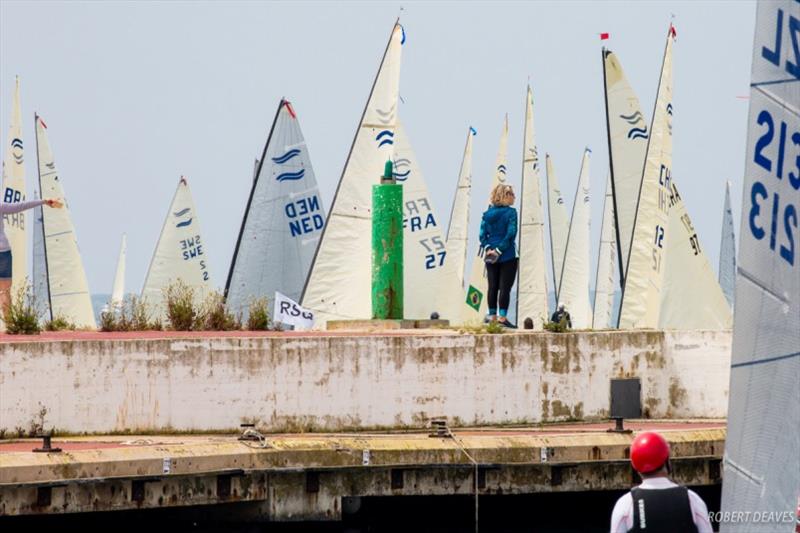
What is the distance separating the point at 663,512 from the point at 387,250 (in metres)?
12.1

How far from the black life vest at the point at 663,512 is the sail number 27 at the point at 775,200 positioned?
5.18ft

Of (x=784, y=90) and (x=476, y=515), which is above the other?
(x=784, y=90)

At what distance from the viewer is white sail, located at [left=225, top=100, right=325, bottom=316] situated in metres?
36.0

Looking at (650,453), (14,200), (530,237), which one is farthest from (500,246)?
(530,237)

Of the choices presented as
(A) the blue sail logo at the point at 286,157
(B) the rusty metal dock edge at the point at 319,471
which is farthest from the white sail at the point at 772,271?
(A) the blue sail logo at the point at 286,157

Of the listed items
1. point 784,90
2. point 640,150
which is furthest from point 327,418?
point 640,150

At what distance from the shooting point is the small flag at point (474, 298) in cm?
4525

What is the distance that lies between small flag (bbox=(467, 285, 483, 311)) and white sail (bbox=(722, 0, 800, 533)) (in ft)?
118

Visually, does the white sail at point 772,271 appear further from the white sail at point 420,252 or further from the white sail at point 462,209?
the white sail at point 462,209

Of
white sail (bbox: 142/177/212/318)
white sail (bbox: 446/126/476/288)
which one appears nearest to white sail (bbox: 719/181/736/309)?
white sail (bbox: 446/126/476/288)

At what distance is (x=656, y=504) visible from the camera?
8.01m

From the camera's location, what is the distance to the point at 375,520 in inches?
626

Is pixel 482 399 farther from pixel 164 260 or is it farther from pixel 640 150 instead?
pixel 164 260

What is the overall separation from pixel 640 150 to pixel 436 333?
36.4 feet
